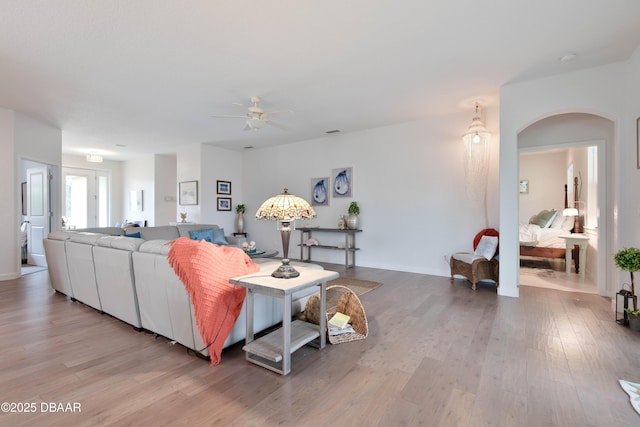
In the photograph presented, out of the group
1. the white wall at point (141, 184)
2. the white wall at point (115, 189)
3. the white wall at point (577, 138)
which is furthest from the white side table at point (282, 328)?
the white wall at point (115, 189)

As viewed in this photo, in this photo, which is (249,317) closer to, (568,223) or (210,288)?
(210,288)

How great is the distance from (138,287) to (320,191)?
4.25 m

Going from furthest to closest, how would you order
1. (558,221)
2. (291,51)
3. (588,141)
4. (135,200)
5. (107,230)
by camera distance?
(135,200)
(558,221)
(107,230)
(588,141)
(291,51)

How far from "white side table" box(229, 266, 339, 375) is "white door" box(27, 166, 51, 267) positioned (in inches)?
221

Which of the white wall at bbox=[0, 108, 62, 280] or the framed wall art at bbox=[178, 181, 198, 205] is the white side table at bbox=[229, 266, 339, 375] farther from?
the framed wall art at bbox=[178, 181, 198, 205]

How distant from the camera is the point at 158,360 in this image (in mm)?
2156

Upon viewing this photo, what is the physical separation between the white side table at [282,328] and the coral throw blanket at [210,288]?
121 mm

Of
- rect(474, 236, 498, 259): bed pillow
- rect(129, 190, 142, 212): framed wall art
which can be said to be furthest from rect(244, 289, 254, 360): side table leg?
rect(129, 190, 142, 212): framed wall art

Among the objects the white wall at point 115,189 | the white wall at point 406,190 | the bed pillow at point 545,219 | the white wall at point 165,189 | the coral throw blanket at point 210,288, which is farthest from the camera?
the white wall at point 115,189

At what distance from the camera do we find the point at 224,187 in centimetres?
721

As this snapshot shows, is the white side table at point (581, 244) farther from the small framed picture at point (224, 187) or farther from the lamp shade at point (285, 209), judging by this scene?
the small framed picture at point (224, 187)

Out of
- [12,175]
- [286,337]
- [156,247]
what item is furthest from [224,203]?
[286,337]

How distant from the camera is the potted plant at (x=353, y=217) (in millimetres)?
5629

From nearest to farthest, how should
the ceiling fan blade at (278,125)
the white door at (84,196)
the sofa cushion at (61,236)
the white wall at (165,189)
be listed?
the sofa cushion at (61,236)
the ceiling fan blade at (278,125)
the white wall at (165,189)
the white door at (84,196)
